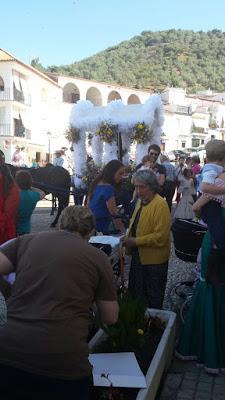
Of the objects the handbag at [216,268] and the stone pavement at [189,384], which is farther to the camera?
the handbag at [216,268]

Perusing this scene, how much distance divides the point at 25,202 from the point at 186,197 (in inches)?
303

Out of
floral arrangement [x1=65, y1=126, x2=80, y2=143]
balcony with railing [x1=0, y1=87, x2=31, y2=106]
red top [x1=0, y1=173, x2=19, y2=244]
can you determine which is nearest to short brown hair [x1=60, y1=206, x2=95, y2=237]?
red top [x1=0, y1=173, x2=19, y2=244]

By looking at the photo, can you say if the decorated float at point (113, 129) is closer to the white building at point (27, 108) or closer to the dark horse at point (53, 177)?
the dark horse at point (53, 177)

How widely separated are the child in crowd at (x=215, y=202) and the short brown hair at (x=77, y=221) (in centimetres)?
160

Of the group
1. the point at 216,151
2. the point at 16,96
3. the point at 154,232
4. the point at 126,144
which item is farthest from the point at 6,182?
the point at 16,96

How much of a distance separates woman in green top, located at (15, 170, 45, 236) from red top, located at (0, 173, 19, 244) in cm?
45

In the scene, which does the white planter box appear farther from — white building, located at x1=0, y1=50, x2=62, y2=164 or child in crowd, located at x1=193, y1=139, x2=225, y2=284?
white building, located at x1=0, y1=50, x2=62, y2=164

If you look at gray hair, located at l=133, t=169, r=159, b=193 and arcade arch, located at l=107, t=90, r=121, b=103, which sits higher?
arcade arch, located at l=107, t=90, r=121, b=103

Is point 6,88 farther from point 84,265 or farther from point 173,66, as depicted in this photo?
point 173,66

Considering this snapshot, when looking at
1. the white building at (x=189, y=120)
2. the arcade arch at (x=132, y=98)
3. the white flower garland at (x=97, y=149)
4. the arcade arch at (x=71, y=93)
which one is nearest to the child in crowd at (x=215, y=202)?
the white flower garland at (x=97, y=149)

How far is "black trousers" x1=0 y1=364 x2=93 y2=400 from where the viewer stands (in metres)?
2.33

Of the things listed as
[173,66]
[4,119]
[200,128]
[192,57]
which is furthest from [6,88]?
[192,57]

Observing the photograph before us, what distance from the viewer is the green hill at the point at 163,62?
12656 centimetres

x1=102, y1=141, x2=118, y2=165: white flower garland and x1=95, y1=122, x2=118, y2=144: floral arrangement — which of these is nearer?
x1=95, y1=122, x2=118, y2=144: floral arrangement
